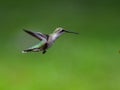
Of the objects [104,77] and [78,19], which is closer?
[104,77]

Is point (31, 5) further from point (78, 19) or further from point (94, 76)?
point (94, 76)

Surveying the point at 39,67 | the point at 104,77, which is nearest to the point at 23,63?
the point at 39,67

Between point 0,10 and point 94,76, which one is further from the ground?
point 0,10

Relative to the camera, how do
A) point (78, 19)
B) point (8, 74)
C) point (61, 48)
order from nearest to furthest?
1. point (8, 74)
2. point (61, 48)
3. point (78, 19)

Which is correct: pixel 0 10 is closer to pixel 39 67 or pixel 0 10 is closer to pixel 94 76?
pixel 39 67

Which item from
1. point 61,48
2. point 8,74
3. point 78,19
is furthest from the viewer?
point 78,19

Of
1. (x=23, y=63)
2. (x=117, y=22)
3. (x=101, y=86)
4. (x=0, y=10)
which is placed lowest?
(x=101, y=86)
